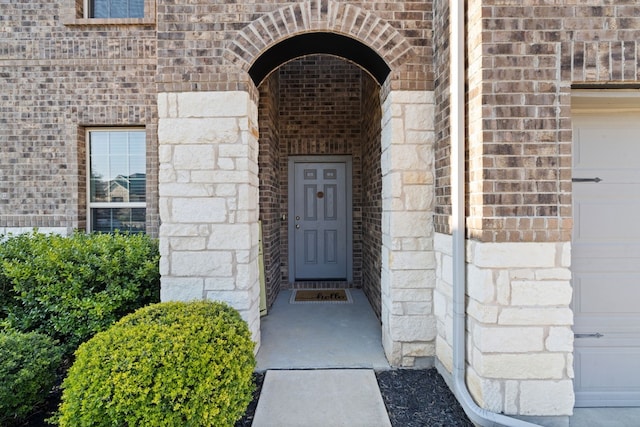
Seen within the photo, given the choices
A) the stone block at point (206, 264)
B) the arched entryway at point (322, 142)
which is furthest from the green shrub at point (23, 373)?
the arched entryway at point (322, 142)

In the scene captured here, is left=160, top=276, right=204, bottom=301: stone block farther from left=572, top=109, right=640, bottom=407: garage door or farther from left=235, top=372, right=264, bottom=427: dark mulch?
left=572, top=109, right=640, bottom=407: garage door

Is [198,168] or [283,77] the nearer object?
[198,168]

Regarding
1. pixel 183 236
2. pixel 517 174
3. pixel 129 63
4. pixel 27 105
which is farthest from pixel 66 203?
pixel 517 174

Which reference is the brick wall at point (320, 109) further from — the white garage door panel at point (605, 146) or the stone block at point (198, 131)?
the white garage door panel at point (605, 146)

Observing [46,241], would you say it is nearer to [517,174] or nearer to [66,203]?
[66,203]

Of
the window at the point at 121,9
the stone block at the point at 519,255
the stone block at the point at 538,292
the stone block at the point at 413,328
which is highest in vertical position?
the window at the point at 121,9

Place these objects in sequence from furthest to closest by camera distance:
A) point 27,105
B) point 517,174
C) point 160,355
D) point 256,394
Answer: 1. point 27,105
2. point 256,394
3. point 517,174
4. point 160,355

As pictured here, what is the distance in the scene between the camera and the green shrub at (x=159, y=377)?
6.24ft

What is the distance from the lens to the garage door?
268 centimetres

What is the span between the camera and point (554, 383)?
2.43 m

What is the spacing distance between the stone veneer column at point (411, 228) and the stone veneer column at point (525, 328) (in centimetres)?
77

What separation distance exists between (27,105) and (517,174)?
6.23 metres

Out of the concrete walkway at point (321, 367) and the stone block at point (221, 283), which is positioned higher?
the stone block at point (221, 283)

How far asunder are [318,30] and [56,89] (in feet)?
13.8
